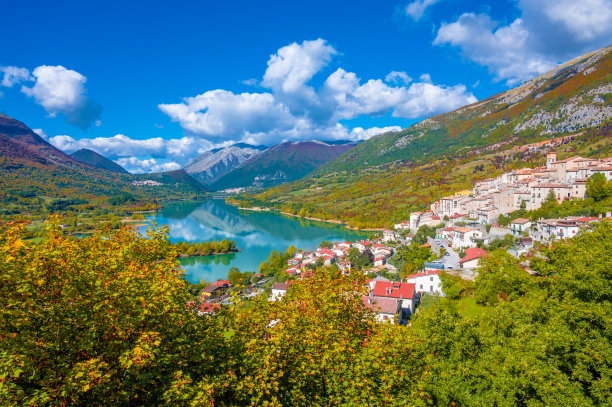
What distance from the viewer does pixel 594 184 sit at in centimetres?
3559

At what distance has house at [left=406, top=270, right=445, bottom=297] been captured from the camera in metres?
28.2

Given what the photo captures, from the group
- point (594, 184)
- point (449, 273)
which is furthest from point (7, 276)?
point (594, 184)

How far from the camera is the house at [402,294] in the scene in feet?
86.3

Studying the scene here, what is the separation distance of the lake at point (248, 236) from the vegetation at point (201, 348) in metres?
36.6

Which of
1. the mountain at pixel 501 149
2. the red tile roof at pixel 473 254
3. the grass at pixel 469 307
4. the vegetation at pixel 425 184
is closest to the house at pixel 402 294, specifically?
the grass at pixel 469 307

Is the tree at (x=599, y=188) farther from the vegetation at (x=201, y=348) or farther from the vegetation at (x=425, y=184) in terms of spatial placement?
the vegetation at (x=425, y=184)

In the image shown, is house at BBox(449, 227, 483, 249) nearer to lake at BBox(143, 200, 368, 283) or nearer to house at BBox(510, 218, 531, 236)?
house at BBox(510, 218, 531, 236)

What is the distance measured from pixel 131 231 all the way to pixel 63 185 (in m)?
197

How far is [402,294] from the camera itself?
1054 inches

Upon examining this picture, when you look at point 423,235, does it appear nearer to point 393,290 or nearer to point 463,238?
point 463,238

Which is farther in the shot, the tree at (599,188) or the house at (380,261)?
→ the house at (380,261)

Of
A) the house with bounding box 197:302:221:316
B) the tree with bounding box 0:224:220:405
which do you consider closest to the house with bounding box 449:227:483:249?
the house with bounding box 197:302:221:316

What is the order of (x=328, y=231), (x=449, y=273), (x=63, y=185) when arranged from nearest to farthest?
(x=449, y=273)
(x=328, y=231)
(x=63, y=185)

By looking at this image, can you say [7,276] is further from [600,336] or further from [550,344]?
[600,336]
